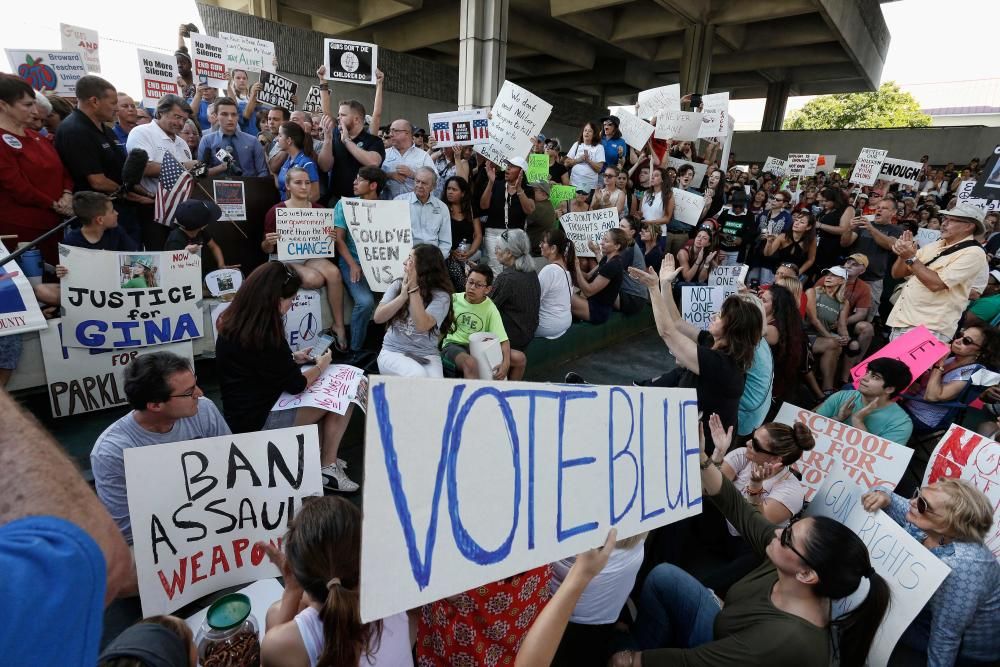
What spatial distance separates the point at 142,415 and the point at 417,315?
1.84m

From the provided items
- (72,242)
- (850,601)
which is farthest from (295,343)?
(850,601)

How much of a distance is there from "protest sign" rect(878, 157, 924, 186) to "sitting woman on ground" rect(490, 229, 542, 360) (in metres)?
9.35

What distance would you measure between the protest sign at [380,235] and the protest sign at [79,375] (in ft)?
5.75

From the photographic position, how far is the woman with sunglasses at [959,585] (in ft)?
7.35

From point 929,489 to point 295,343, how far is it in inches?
167

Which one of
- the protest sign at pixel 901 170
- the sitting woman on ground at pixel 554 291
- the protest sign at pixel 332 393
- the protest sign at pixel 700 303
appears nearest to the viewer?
the protest sign at pixel 332 393

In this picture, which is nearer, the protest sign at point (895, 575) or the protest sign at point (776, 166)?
the protest sign at point (895, 575)

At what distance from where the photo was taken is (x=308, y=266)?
4672 millimetres

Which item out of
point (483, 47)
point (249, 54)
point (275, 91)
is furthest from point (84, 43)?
point (483, 47)

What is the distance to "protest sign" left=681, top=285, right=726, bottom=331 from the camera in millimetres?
6266

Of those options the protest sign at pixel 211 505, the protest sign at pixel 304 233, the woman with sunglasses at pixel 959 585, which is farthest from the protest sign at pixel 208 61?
the woman with sunglasses at pixel 959 585

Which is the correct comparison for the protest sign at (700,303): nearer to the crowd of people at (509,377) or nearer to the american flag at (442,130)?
the crowd of people at (509,377)

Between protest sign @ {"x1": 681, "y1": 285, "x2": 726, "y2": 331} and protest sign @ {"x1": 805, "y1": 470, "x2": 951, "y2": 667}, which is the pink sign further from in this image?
protest sign @ {"x1": 681, "y1": 285, "x2": 726, "y2": 331}

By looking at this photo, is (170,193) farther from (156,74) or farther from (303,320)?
(156,74)
